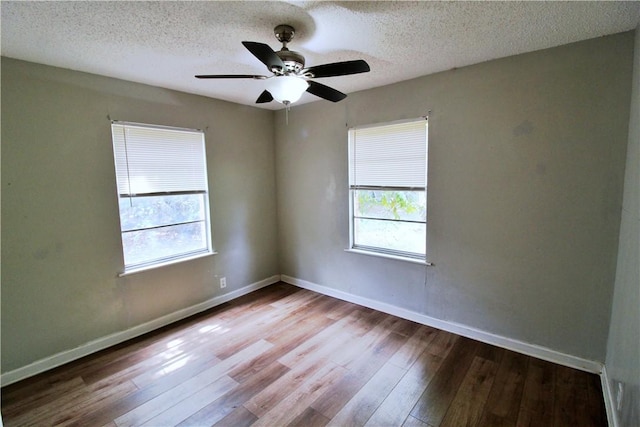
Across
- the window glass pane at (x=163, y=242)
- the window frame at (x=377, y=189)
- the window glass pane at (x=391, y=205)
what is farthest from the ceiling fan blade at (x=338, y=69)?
the window glass pane at (x=163, y=242)

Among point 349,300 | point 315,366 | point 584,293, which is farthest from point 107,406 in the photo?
point 584,293

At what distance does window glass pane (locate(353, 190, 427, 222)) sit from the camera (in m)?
3.07

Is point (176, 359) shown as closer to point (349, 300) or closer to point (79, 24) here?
point (349, 300)

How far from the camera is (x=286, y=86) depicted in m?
1.84

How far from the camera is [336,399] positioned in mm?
2086

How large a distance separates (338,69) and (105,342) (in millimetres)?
3114

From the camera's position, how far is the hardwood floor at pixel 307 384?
1.93m

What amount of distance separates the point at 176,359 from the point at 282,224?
2.18 meters

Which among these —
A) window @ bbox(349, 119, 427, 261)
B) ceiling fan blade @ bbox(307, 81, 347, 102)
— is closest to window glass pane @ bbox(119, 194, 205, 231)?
window @ bbox(349, 119, 427, 261)

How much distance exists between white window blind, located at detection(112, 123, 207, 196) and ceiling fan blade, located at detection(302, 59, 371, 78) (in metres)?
1.96

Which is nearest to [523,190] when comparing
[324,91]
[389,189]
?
[389,189]

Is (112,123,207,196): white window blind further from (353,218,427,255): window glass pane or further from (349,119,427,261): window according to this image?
(353,218,427,255): window glass pane

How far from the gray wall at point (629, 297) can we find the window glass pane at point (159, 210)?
3633 mm

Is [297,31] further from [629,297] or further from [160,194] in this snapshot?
→ [629,297]
